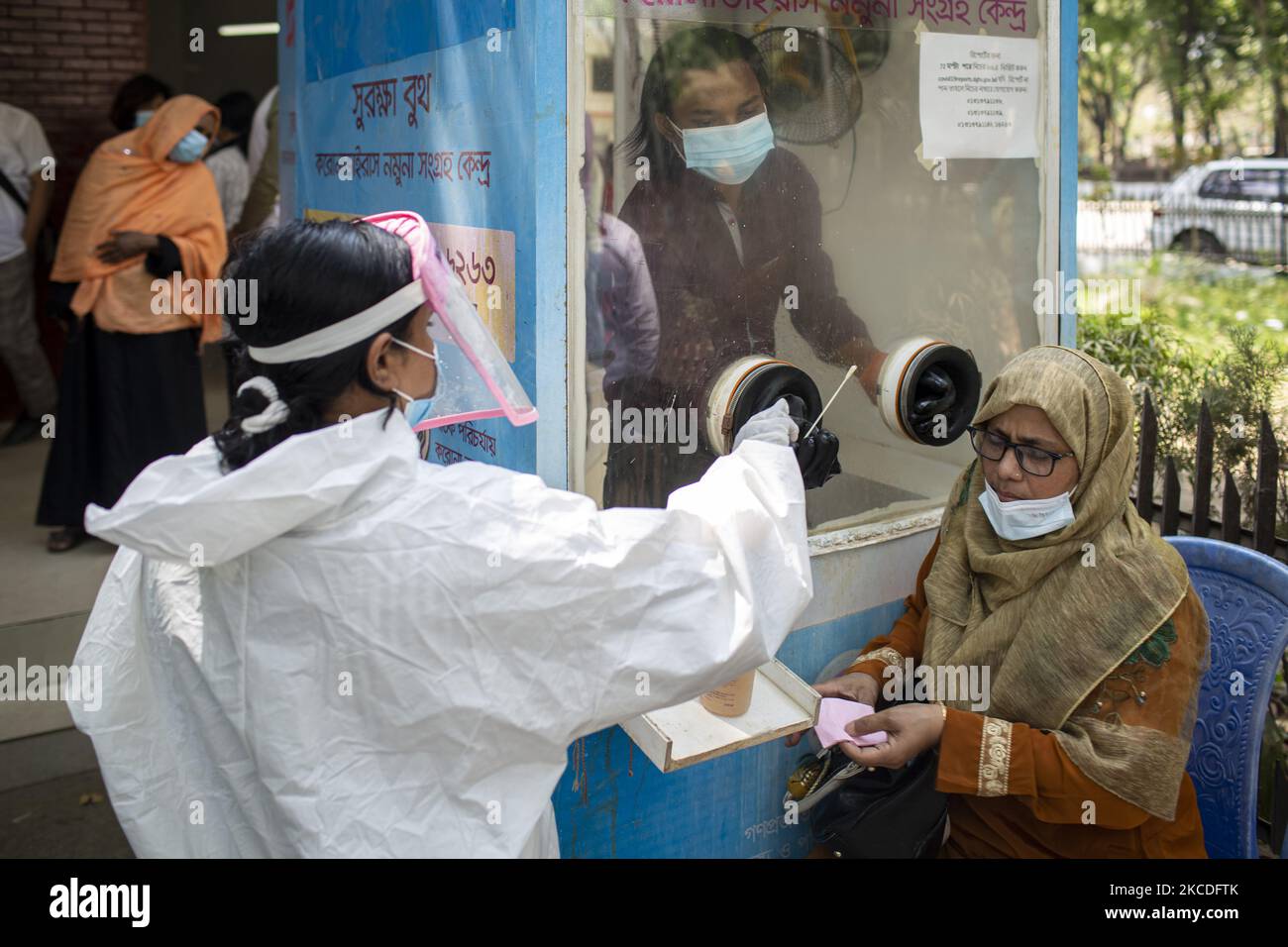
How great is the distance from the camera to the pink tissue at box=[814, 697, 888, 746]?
2.36 m

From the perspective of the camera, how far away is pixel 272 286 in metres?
1.74

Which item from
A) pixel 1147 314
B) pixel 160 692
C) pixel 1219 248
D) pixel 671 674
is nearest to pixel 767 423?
pixel 671 674

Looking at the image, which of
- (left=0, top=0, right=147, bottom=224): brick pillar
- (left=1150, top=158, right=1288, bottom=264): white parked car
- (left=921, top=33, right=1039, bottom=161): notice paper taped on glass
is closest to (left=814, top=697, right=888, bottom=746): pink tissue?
(left=921, top=33, right=1039, bottom=161): notice paper taped on glass

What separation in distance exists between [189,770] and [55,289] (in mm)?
3531

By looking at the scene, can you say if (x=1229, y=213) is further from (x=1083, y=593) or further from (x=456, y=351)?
(x=456, y=351)

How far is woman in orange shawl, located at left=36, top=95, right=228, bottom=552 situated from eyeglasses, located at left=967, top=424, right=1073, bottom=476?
→ 356 centimetres

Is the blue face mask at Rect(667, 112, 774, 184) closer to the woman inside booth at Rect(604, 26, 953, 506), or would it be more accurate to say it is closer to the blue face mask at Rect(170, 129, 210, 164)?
the woman inside booth at Rect(604, 26, 953, 506)

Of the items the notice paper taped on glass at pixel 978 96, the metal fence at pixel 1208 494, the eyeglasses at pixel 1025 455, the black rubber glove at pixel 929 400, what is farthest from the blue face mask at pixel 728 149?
the metal fence at pixel 1208 494

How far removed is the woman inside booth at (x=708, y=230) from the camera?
8.17 feet

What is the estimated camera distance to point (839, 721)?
2.45 meters

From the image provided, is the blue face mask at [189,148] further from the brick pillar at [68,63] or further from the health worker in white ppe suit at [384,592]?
the health worker in white ppe suit at [384,592]

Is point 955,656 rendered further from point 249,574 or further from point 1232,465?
point 1232,465

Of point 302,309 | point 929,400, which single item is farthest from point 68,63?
point 302,309

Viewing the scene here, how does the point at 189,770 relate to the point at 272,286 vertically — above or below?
below
